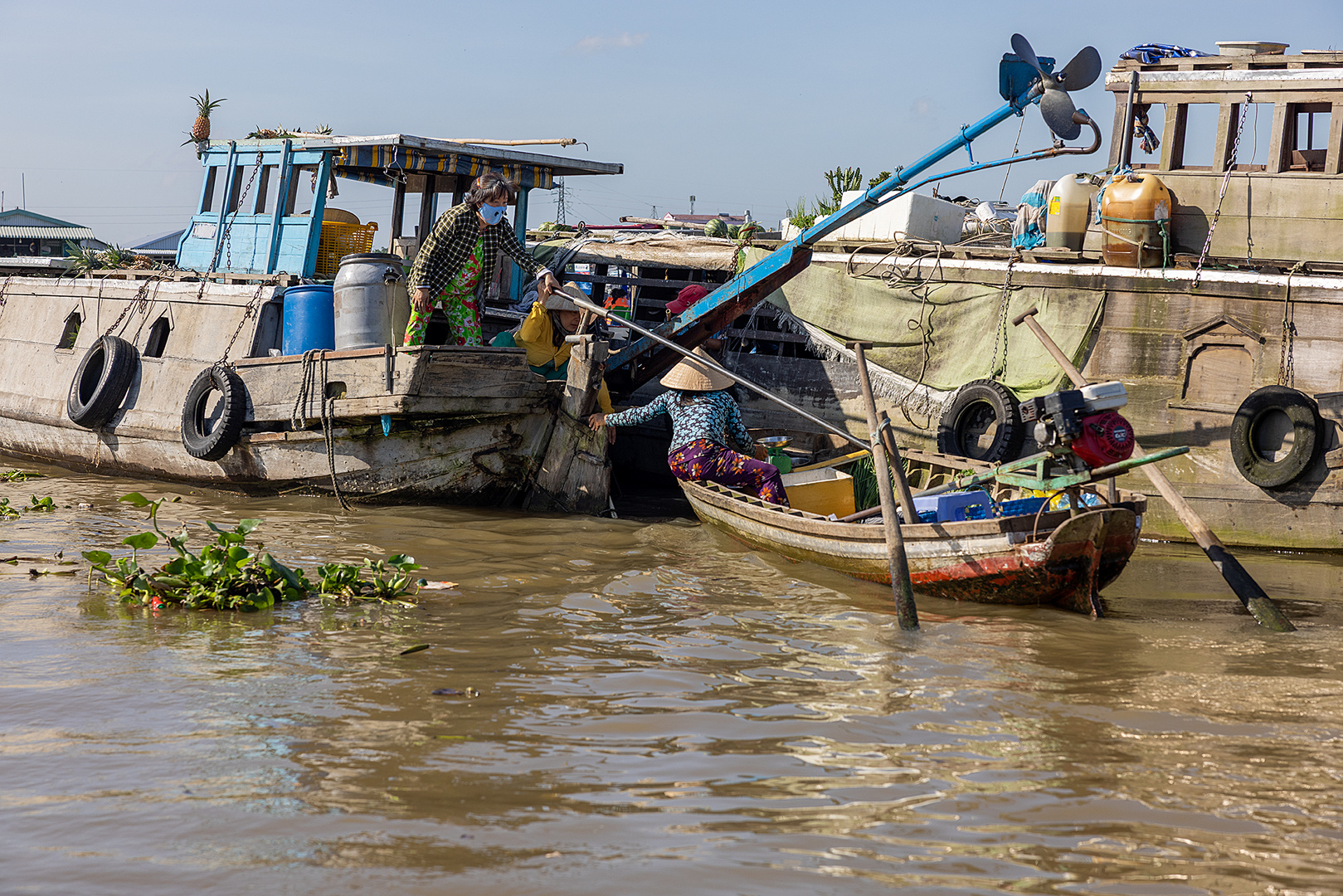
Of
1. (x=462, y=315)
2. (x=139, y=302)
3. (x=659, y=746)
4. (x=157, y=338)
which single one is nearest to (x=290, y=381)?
(x=462, y=315)

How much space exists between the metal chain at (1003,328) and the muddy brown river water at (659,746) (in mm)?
3601

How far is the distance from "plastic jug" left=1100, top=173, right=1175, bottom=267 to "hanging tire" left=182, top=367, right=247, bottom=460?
750 cm

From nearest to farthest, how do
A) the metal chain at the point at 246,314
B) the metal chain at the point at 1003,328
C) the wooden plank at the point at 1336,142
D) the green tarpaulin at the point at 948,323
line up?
the metal chain at the point at 246,314 < the wooden plank at the point at 1336,142 < the green tarpaulin at the point at 948,323 < the metal chain at the point at 1003,328

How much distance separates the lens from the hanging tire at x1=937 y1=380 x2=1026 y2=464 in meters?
9.30

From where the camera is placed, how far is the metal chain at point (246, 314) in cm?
897

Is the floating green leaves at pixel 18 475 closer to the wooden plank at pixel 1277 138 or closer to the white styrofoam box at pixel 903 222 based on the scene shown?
the white styrofoam box at pixel 903 222

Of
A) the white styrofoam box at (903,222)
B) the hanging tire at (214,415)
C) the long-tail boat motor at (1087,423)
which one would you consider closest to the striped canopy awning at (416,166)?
the hanging tire at (214,415)

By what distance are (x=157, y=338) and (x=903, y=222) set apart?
7.40 meters

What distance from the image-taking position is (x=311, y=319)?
858 cm

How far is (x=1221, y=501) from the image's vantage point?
340 inches

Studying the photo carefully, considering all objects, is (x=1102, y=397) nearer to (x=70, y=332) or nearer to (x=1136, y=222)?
(x=1136, y=222)

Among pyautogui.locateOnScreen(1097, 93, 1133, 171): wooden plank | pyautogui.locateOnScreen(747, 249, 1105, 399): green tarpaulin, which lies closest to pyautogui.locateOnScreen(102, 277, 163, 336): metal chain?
pyautogui.locateOnScreen(747, 249, 1105, 399): green tarpaulin

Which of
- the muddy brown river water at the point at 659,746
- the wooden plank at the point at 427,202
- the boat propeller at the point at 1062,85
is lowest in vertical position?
the muddy brown river water at the point at 659,746

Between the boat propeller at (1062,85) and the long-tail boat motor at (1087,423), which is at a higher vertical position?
the boat propeller at (1062,85)
